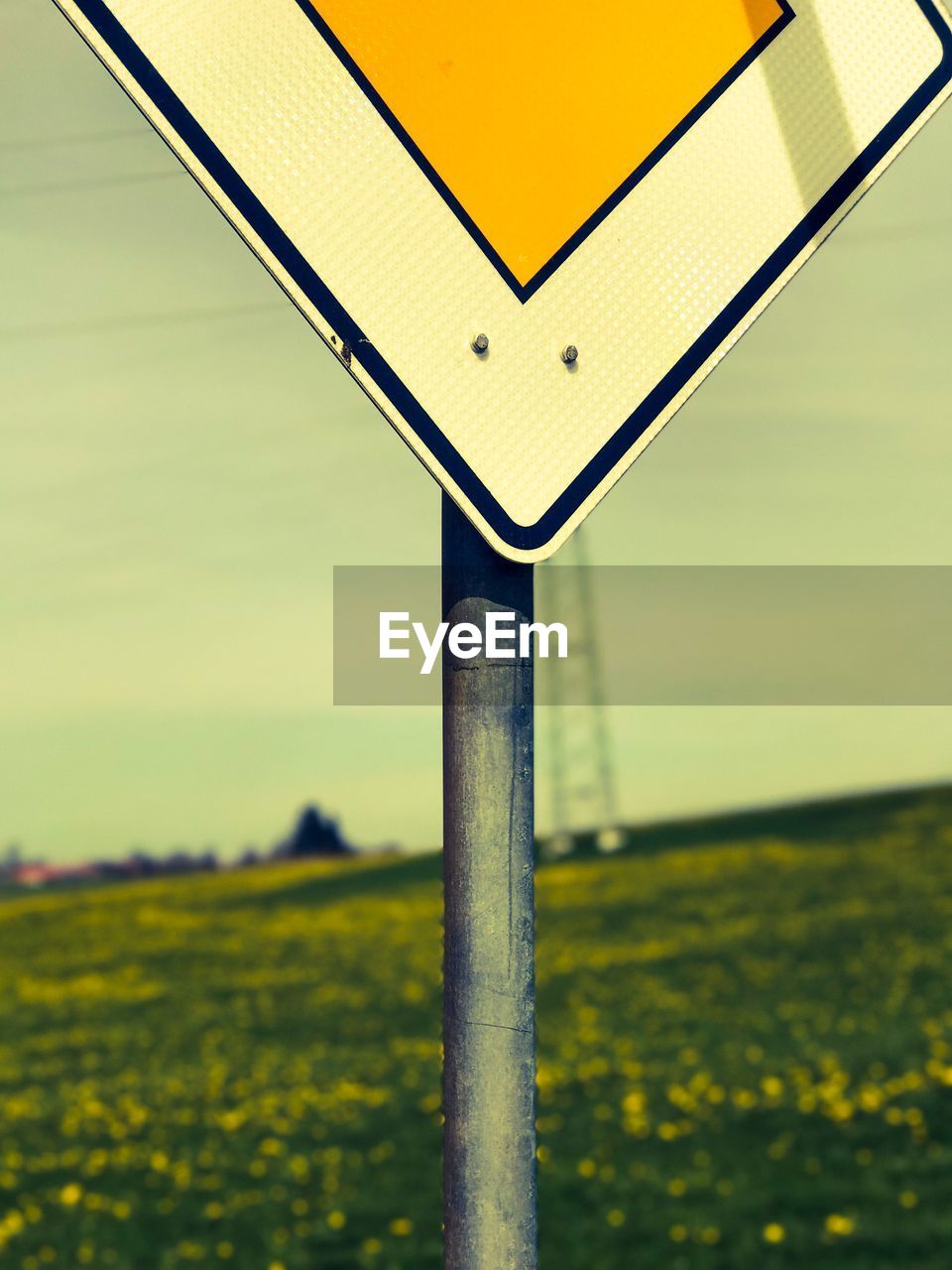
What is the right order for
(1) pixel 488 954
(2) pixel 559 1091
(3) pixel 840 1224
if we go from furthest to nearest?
1. (2) pixel 559 1091
2. (3) pixel 840 1224
3. (1) pixel 488 954

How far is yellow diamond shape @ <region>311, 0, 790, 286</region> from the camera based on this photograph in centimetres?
135

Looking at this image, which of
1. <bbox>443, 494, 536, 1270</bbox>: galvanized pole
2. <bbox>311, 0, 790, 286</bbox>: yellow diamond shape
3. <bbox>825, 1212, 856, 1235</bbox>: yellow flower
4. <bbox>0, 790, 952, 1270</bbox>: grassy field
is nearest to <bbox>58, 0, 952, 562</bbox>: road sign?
<bbox>311, 0, 790, 286</bbox>: yellow diamond shape

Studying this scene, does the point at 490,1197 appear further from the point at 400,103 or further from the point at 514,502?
the point at 400,103

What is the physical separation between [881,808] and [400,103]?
33.2 m

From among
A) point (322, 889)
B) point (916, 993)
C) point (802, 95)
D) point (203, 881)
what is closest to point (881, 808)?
point (322, 889)

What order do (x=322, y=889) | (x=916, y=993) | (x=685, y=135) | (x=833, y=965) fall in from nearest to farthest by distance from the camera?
(x=685, y=135), (x=916, y=993), (x=833, y=965), (x=322, y=889)

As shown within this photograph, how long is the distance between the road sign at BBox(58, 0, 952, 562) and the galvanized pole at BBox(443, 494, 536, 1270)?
0.43ft

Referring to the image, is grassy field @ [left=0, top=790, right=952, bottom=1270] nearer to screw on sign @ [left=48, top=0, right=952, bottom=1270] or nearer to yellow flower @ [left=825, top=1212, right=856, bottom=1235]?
yellow flower @ [left=825, top=1212, right=856, bottom=1235]

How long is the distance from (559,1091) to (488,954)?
897 cm

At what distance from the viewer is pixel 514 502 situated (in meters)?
1.37

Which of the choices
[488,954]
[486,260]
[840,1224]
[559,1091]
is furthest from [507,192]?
[559,1091]

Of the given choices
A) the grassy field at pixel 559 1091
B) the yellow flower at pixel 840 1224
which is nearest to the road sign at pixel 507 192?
the grassy field at pixel 559 1091

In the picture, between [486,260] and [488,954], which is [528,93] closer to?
[486,260]

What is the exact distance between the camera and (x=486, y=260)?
1363mm
